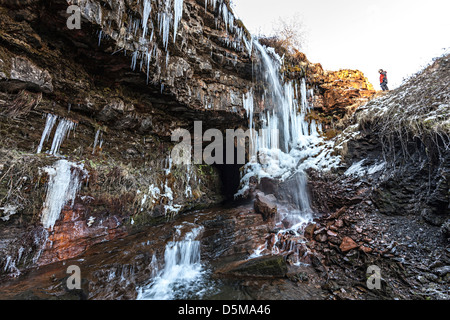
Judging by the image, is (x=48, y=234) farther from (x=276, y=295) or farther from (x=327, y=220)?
(x=327, y=220)

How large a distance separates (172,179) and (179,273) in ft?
13.8

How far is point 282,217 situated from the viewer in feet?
18.8

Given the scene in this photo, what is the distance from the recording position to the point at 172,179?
769 centimetres

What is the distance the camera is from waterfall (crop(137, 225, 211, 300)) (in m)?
3.36

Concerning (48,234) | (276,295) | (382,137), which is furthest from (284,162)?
(48,234)

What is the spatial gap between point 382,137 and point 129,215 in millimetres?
7694

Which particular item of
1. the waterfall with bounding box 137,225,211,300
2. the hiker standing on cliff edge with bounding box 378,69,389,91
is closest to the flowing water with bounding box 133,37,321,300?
the waterfall with bounding box 137,225,211,300

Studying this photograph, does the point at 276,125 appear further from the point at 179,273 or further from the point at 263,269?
the point at 179,273

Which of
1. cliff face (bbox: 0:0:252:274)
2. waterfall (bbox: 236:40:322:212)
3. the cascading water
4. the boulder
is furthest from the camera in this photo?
waterfall (bbox: 236:40:322:212)

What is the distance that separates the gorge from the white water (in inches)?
1.2

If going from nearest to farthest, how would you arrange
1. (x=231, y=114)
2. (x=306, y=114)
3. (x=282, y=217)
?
1. (x=282, y=217)
2. (x=231, y=114)
3. (x=306, y=114)

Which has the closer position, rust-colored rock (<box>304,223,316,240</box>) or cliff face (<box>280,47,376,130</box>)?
rust-colored rock (<box>304,223,316,240</box>)

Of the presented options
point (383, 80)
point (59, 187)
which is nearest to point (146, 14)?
point (59, 187)

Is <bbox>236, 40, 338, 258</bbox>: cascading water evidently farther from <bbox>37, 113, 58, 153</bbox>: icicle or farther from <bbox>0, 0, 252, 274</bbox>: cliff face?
<bbox>37, 113, 58, 153</bbox>: icicle
